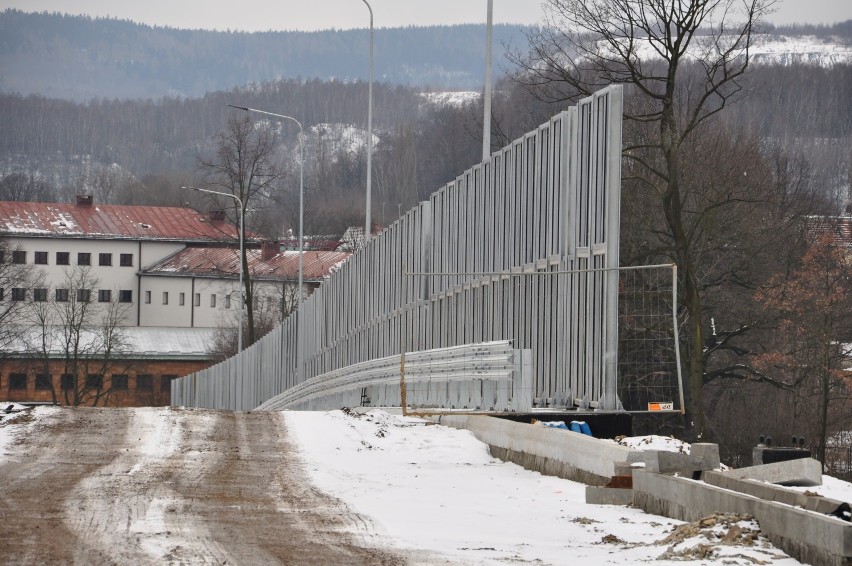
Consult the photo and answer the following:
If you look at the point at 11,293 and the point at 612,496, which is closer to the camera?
the point at 612,496

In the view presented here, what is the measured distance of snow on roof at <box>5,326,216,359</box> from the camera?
316 ft

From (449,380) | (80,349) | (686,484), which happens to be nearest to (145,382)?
(80,349)

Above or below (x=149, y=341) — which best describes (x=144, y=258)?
above

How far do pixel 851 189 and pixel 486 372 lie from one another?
9730 cm

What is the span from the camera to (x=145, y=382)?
98562 mm

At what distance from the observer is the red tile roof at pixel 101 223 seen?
410ft

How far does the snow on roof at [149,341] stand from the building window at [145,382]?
4.72 ft

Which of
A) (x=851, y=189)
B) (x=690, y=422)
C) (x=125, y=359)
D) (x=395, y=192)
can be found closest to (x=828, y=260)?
(x=690, y=422)

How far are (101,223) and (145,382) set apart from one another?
32.6m

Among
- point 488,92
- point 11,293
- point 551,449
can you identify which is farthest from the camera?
point 11,293

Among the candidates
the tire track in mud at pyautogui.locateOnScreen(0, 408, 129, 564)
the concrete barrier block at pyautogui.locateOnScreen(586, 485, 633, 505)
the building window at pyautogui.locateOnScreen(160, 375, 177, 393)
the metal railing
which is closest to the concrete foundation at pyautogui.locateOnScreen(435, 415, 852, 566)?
the concrete barrier block at pyautogui.locateOnScreen(586, 485, 633, 505)

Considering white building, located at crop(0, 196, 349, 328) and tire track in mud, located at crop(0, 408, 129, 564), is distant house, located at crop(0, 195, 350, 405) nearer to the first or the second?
white building, located at crop(0, 196, 349, 328)

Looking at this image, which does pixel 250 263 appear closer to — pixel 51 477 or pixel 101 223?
pixel 101 223

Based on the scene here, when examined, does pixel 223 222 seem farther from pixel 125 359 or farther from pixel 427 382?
pixel 427 382
